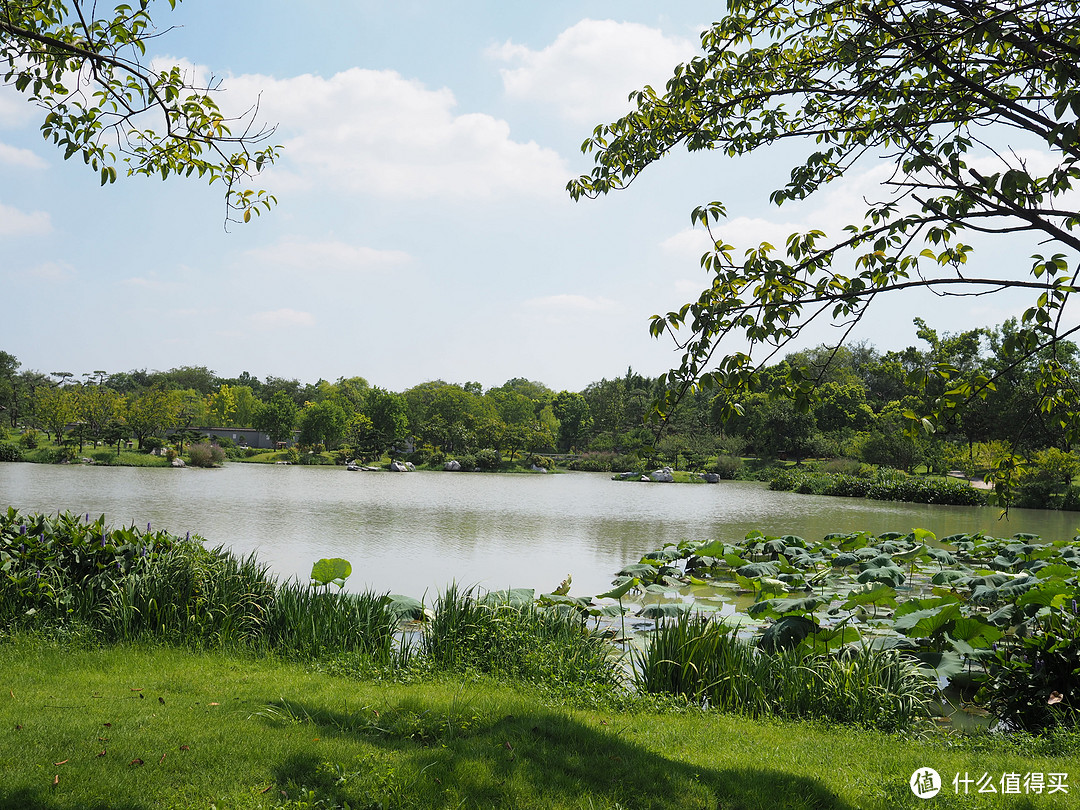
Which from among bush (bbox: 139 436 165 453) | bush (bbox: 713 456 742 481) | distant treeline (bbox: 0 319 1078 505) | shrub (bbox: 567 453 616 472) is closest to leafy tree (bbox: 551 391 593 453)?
distant treeline (bbox: 0 319 1078 505)

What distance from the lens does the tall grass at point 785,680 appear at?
4473 millimetres

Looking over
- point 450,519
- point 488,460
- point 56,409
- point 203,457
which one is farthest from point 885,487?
point 56,409

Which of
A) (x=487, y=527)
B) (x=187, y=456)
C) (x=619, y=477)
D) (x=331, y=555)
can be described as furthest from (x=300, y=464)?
(x=331, y=555)

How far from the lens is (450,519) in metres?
16.4

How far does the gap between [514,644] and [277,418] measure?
47145 millimetres

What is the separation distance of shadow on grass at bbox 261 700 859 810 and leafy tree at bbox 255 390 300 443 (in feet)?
158

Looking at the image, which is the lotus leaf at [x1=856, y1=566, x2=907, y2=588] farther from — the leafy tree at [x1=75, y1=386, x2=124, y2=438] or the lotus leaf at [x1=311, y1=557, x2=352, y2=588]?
the leafy tree at [x1=75, y1=386, x2=124, y2=438]

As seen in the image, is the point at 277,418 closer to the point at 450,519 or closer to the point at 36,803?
the point at 450,519

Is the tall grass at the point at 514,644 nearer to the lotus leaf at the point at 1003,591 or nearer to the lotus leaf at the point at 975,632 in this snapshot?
the lotus leaf at the point at 975,632

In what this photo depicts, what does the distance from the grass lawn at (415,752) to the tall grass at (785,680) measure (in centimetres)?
35

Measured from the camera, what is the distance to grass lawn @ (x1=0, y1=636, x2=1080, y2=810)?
2830mm

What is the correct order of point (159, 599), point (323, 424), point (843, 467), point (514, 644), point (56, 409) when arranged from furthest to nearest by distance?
point (323, 424), point (56, 409), point (843, 467), point (159, 599), point (514, 644)

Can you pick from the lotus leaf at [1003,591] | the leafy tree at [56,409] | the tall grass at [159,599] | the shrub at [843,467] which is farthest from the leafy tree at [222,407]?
the lotus leaf at [1003,591]

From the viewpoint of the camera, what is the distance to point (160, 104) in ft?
13.8
